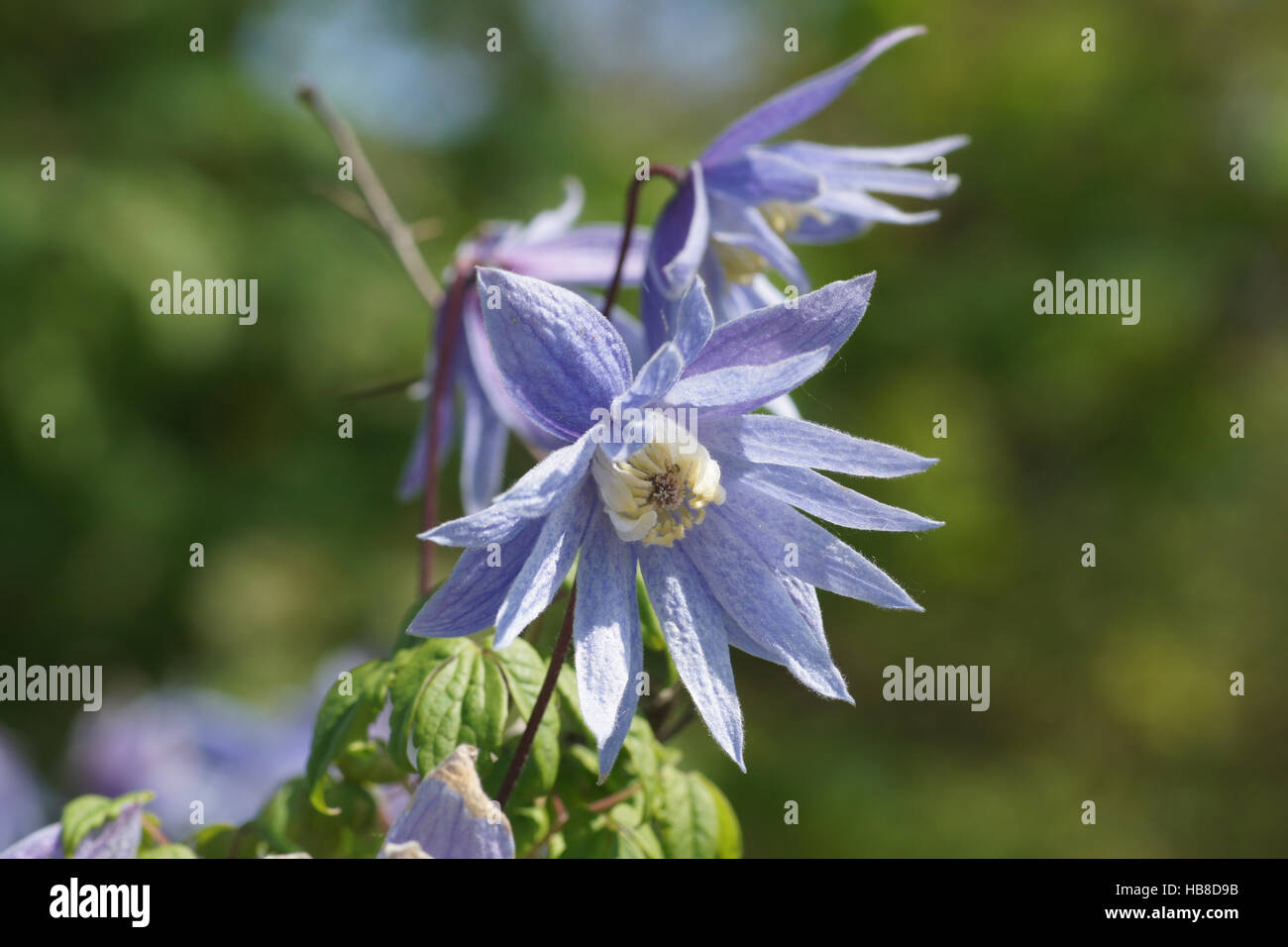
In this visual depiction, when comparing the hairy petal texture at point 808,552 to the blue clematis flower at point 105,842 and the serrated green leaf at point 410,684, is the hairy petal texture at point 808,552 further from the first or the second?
the blue clematis flower at point 105,842

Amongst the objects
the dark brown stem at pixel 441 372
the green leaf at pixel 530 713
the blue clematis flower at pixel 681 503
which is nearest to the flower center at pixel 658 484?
the blue clematis flower at pixel 681 503

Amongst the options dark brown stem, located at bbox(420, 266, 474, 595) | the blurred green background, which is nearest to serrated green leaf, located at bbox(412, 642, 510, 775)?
dark brown stem, located at bbox(420, 266, 474, 595)

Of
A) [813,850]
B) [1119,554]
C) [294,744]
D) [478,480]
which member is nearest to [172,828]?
[294,744]

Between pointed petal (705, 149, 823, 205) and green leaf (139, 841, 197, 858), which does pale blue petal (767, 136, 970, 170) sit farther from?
green leaf (139, 841, 197, 858)

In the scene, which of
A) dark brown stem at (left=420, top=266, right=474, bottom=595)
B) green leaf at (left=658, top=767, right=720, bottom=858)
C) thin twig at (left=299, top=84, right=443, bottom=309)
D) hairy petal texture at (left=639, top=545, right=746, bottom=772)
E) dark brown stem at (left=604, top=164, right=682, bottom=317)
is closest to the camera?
hairy petal texture at (left=639, top=545, right=746, bottom=772)

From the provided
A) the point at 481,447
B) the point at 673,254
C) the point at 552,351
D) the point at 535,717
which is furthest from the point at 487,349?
the point at 535,717

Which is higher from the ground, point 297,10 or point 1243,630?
point 297,10

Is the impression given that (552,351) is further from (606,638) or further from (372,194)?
(372,194)
